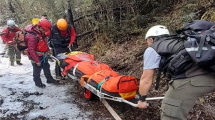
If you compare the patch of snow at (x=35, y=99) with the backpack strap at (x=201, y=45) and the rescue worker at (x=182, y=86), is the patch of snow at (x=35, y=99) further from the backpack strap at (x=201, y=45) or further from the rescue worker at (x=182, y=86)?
the backpack strap at (x=201, y=45)

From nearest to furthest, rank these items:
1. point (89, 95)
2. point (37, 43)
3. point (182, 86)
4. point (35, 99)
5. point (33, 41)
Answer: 1. point (182, 86)
2. point (89, 95)
3. point (35, 99)
4. point (33, 41)
5. point (37, 43)

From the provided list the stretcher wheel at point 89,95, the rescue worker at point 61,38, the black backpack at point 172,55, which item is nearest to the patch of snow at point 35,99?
the stretcher wheel at point 89,95

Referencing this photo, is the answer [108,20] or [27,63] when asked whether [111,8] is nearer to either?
[108,20]

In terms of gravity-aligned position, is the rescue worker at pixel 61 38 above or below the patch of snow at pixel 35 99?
above

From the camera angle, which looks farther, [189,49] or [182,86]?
[182,86]

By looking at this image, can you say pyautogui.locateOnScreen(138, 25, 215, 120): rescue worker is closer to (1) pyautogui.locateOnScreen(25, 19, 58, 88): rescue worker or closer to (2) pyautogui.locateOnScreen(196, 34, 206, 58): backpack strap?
(2) pyautogui.locateOnScreen(196, 34, 206, 58): backpack strap

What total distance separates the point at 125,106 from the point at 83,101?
125 cm

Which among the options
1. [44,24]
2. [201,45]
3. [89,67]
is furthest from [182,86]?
[44,24]

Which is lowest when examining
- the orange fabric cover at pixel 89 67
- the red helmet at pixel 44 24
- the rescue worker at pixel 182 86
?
the orange fabric cover at pixel 89 67

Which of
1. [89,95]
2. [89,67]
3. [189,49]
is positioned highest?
[189,49]

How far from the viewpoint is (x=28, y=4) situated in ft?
46.7

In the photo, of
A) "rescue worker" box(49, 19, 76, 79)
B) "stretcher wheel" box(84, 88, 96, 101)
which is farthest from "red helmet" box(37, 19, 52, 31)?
"stretcher wheel" box(84, 88, 96, 101)

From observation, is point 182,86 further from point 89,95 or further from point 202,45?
point 89,95

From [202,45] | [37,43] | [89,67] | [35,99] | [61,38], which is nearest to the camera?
[202,45]
